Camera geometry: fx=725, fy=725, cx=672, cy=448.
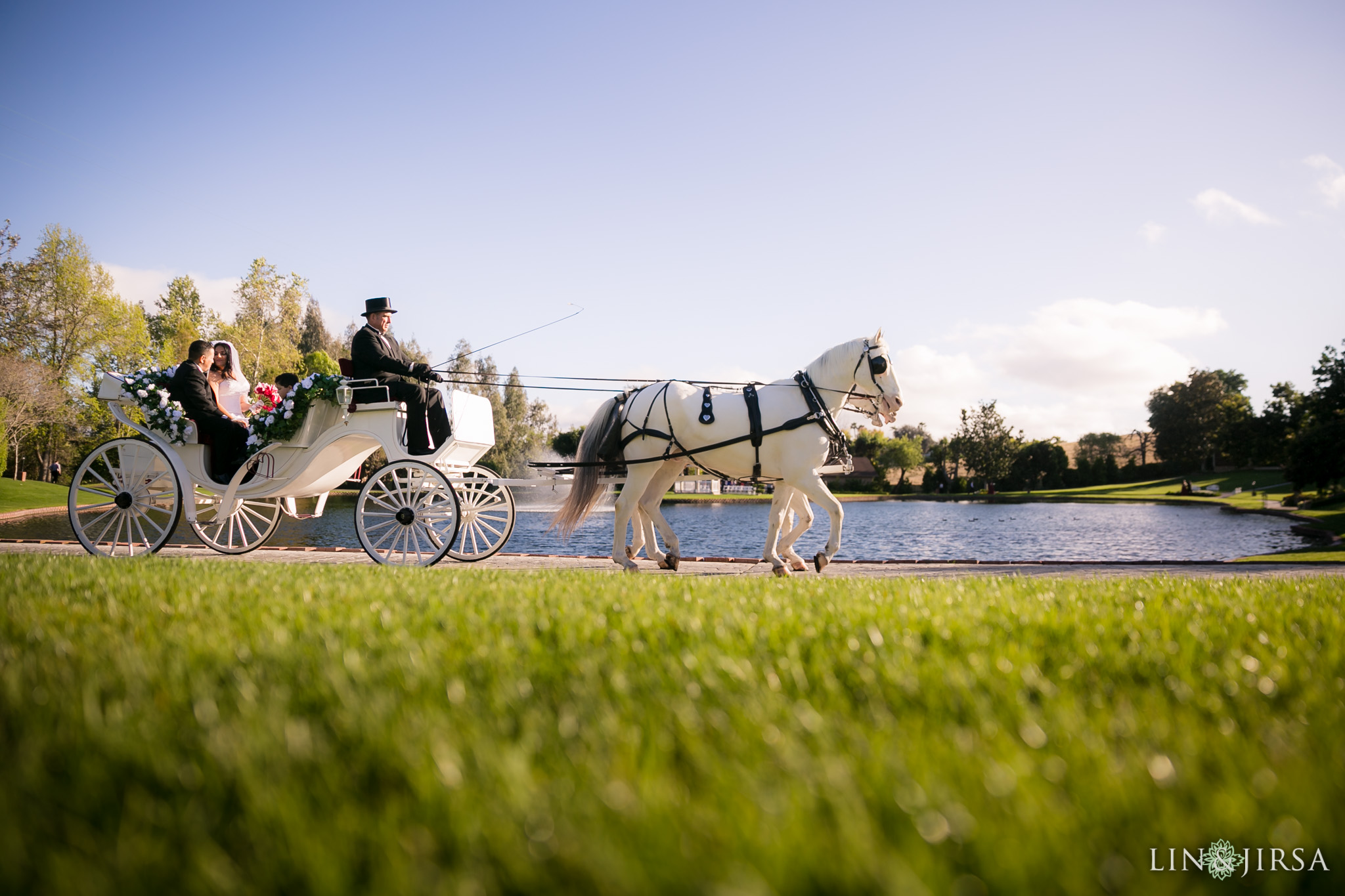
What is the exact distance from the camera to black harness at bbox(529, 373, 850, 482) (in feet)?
26.1

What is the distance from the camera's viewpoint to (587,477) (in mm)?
8336

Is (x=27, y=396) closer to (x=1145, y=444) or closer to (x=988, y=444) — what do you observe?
(x=988, y=444)

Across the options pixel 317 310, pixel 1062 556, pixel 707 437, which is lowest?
pixel 1062 556

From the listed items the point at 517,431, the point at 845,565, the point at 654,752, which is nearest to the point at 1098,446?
the point at 517,431

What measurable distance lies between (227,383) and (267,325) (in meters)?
41.6

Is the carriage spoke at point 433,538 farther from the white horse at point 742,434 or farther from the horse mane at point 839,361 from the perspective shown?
the horse mane at point 839,361

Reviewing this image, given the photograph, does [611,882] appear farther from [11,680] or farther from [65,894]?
[11,680]

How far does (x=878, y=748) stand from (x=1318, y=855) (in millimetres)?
697

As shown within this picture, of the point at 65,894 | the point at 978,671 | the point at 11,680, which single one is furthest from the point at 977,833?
the point at 11,680

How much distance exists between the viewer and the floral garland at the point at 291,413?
7496 millimetres

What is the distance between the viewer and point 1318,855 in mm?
1159

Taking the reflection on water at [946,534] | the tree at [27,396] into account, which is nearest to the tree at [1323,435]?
the reflection on water at [946,534]

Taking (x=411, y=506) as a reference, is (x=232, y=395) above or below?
above

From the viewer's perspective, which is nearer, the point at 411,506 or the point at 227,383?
the point at 411,506
